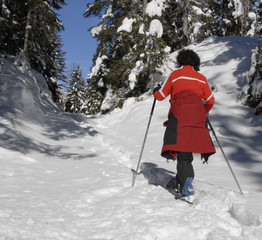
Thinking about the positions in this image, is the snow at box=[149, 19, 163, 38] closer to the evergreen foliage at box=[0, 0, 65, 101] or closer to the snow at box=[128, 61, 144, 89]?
the snow at box=[128, 61, 144, 89]

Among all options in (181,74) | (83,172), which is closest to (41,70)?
(83,172)

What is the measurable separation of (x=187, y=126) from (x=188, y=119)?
98 millimetres

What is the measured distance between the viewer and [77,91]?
49.8m

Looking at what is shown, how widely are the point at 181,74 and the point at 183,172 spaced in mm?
1431

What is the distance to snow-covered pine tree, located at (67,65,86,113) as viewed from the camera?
49531 millimetres

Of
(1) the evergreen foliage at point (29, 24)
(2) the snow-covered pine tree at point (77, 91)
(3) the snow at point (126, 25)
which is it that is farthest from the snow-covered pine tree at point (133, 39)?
(2) the snow-covered pine tree at point (77, 91)

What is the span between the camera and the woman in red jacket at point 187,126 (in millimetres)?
3283

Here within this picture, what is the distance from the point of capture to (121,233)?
2.43 meters

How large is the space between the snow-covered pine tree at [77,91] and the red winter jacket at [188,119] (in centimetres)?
→ 4721

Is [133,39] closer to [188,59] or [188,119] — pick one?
[188,59]

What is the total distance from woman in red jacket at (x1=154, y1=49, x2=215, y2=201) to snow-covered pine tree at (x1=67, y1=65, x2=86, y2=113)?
47203 millimetres

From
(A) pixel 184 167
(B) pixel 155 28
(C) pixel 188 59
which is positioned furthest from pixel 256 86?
(B) pixel 155 28

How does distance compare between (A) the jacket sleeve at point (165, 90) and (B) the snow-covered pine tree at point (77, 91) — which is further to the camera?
(B) the snow-covered pine tree at point (77, 91)

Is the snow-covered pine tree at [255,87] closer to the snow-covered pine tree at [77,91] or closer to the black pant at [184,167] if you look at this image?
the black pant at [184,167]
